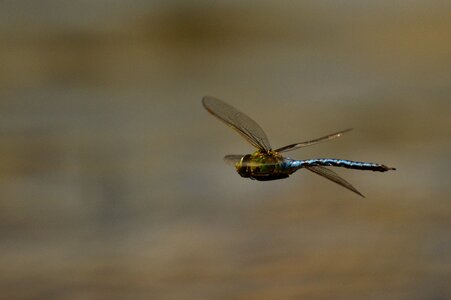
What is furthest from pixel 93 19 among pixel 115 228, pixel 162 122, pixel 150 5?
pixel 115 228

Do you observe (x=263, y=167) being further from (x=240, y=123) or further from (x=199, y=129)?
(x=199, y=129)

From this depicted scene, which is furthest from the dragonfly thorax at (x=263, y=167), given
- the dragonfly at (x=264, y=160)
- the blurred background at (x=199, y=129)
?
the blurred background at (x=199, y=129)

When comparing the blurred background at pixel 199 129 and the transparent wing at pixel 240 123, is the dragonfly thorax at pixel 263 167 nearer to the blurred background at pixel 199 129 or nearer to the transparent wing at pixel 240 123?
the transparent wing at pixel 240 123

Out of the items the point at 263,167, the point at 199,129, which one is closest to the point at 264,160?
the point at 263,167

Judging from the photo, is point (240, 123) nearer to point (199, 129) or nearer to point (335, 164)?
point (335, 164)

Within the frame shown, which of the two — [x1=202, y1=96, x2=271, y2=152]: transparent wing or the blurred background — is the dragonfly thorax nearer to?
[x1=202, y1=96, x2=271, y2=152]: transparent wing

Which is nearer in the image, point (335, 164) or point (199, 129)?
point (335, 164)

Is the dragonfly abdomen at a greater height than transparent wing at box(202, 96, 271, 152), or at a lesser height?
lesser

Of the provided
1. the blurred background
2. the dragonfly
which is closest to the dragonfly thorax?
the dragonfly
